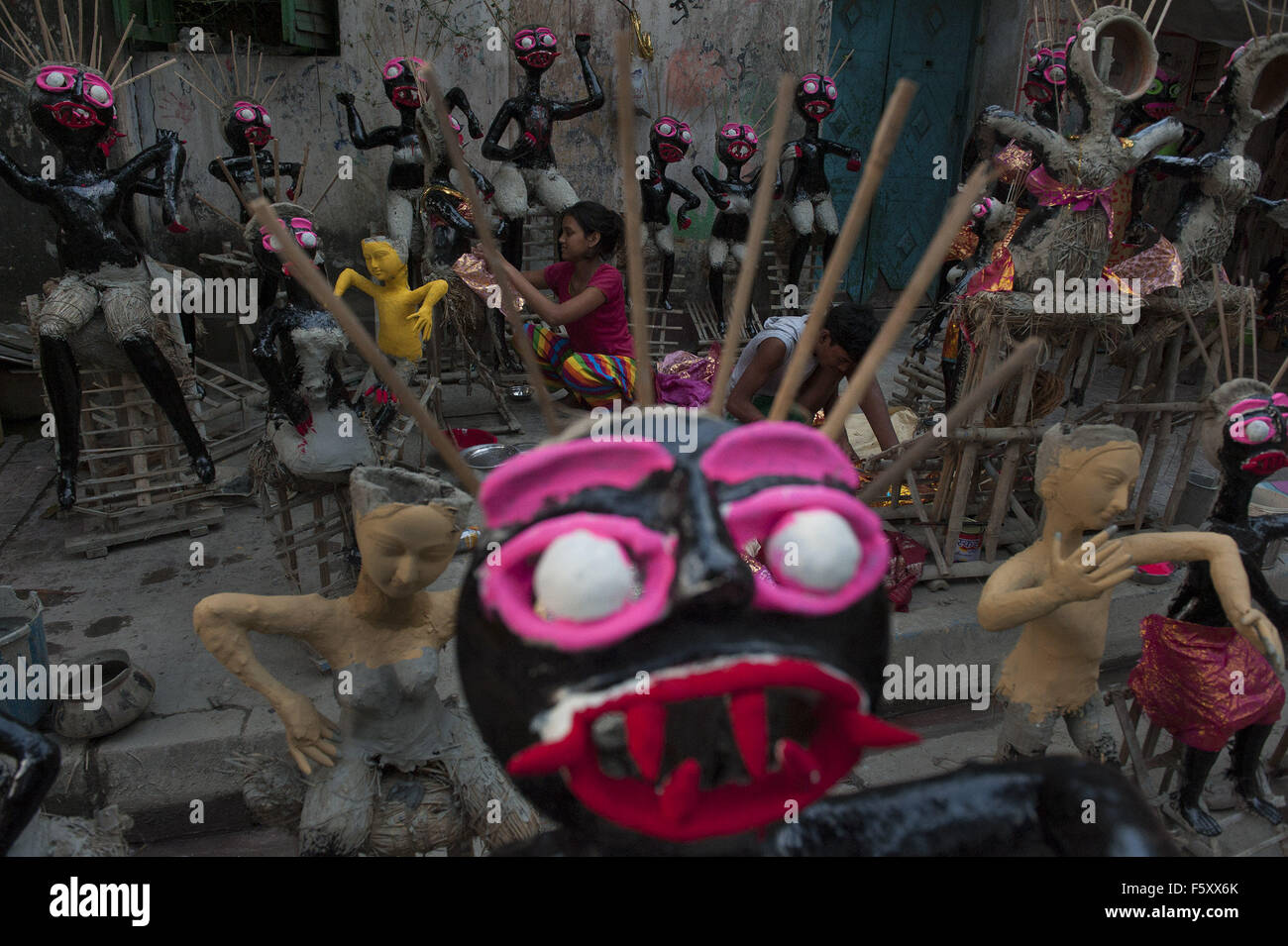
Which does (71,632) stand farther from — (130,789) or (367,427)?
(367,427)

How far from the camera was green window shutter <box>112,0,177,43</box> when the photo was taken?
6145 millimetres

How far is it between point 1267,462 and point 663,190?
15.4 feet

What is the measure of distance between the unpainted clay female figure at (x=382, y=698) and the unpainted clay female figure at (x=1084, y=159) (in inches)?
115

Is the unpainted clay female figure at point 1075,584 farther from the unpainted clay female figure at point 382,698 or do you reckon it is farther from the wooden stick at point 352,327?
the wooden stick at point 352,327

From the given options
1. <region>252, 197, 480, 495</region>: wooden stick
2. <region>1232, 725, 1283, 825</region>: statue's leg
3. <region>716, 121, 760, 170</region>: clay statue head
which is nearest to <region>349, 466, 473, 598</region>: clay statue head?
<region>252, 197, 480, 495</region>: wooden stick

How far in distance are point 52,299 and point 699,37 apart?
530 centimetres

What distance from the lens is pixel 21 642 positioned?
293 centimetres

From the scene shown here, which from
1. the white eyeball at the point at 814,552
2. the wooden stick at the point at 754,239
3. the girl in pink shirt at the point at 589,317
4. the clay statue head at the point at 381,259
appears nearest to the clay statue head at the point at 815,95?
the girl in pink shirt at the point at 589,317

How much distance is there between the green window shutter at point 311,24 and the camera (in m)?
6.14

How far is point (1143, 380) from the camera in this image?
4574mm

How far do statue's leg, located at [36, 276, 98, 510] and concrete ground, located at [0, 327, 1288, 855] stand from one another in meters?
0.49
